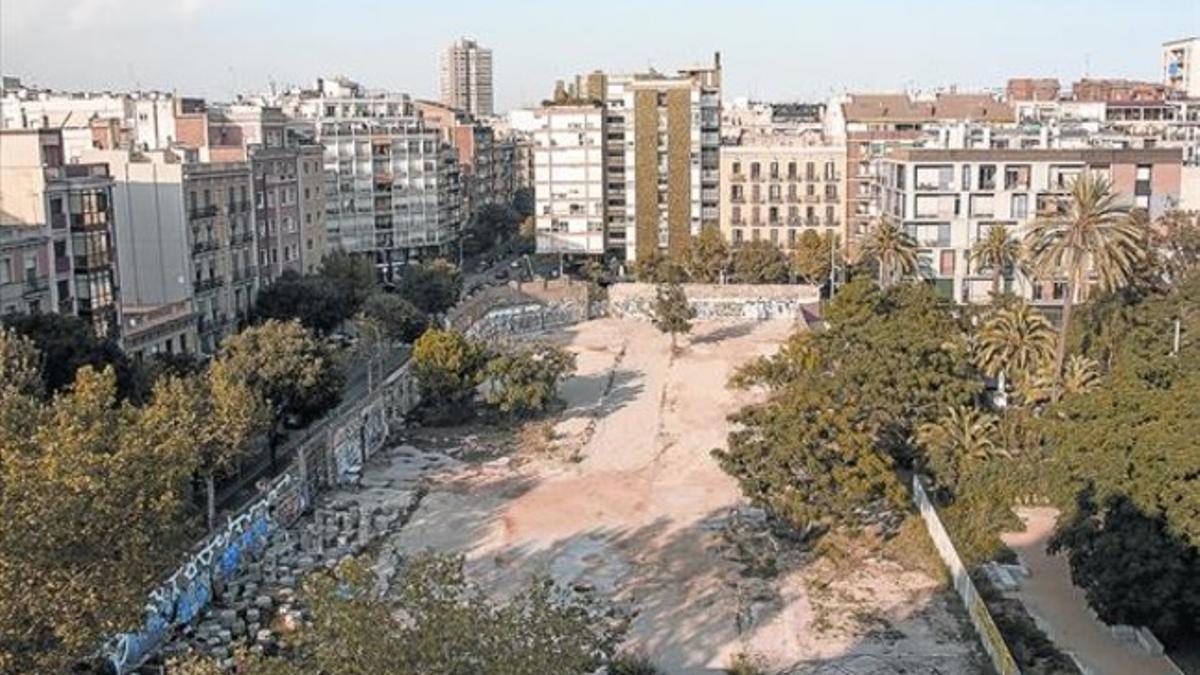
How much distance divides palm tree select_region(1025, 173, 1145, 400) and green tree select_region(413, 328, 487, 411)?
29258 mm

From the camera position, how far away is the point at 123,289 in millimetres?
73812

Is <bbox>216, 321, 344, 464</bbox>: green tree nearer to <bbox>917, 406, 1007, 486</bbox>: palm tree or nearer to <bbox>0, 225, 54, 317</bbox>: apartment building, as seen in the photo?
<bbox>0, 225, 54, 317</bbox>: apartment building

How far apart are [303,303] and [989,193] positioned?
45.8 m

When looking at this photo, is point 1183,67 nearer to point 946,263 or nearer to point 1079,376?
point 946,263

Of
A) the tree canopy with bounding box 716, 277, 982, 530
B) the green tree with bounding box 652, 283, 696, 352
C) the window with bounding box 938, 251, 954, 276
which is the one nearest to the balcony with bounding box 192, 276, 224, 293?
the green tree with bounding box 652, 283, 696, 352

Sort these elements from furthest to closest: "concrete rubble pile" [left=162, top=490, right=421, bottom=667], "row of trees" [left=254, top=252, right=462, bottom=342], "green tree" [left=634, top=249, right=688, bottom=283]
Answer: "green tree" [left=634, top=249, right=688, bottom=283]
"row of trees" [left=254, top=252, right=462, bottom=342]
"concrete rubble pile" [left=162, top=490, right=421, bottom=667]

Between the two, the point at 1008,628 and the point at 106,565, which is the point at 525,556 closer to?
the point at 1008,628

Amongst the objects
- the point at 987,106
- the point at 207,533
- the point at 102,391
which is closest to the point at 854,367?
the point at 207,533

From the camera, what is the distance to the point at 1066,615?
39438 mm

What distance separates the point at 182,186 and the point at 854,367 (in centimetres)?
4042

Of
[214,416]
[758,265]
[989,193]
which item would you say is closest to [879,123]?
[758,265]

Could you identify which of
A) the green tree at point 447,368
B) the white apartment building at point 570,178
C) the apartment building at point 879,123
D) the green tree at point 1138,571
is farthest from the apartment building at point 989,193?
the green tree at point 1138,571

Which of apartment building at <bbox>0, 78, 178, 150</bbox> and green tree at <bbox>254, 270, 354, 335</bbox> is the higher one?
apartment building at <bbox>0, 78, 178, 150</bbox>

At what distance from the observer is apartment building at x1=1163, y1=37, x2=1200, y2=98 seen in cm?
15675
